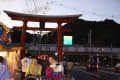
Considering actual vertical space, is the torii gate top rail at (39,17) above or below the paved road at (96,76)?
above

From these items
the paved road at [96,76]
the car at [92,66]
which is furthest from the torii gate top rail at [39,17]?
the paved road at [96,76]

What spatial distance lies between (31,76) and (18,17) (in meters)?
20.1

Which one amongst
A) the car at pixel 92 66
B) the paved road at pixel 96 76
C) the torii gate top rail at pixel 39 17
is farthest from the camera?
the torii gate top rail at pixel 39 17

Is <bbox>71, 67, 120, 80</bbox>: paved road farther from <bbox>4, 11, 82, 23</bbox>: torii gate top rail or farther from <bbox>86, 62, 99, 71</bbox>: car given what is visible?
<bbox>4, 11, 82, 23</bbox>: torii gate top rail

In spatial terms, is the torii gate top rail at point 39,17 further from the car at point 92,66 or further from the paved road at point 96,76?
the paved road at point 96,76

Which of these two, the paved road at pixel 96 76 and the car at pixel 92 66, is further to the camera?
the car at pixel 92 66

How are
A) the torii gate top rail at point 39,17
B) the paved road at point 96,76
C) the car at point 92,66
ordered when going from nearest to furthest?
the paved road at point 96,76 → the car at point 92,66 → the torii gate top rail at point 39,17

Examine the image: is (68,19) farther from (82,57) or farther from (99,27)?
(99,27)

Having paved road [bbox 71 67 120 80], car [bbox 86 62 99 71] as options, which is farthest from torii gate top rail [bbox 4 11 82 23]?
paved road [bbox 71 67 120 80]

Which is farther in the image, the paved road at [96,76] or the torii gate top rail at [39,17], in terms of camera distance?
the torii gate top rail at [39,17]

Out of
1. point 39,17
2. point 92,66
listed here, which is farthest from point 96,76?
point 39,17

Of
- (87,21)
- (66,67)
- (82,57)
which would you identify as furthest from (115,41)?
(66,67)

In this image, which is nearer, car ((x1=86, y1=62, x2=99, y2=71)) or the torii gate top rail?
car ((x1=86, y1=62, x2=99, y2=71))

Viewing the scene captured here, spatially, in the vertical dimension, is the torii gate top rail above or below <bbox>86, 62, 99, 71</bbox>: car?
above
